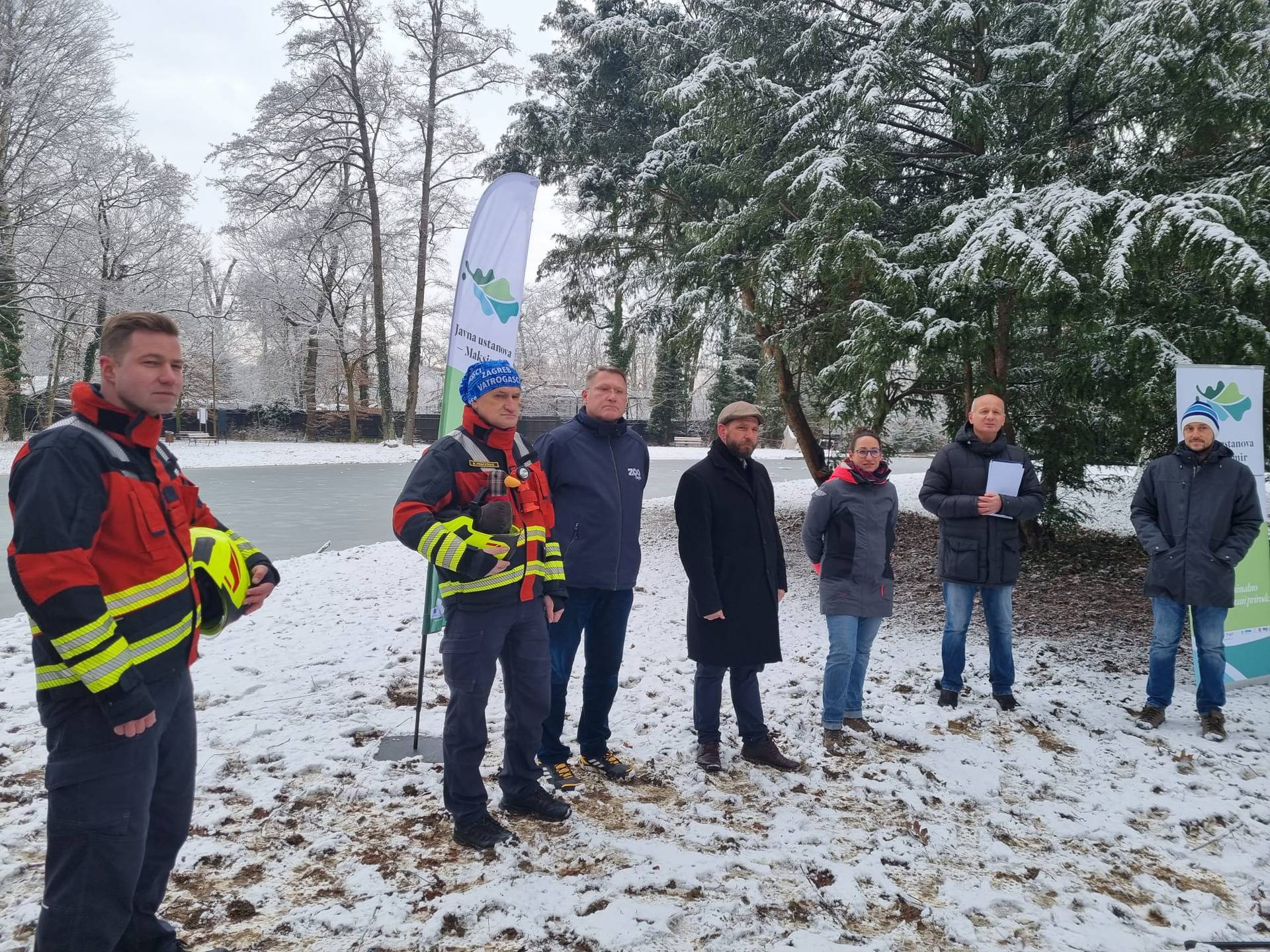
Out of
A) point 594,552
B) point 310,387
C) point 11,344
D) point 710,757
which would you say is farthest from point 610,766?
point 310,387

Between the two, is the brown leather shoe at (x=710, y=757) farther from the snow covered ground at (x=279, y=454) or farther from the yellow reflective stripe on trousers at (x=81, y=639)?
the snow covered ground at (x=279, y=454)

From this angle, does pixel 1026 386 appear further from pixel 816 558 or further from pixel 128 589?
pixel 128 589

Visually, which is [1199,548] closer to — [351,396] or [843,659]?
[843,659]

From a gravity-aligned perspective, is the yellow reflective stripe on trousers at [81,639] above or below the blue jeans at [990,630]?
above

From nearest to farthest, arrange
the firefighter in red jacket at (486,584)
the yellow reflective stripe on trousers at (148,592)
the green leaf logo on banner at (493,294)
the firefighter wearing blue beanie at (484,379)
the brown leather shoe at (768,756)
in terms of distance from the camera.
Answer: the yellow reflective stripe on trousers at (148,592)
the firefighter in red jacket at (486,584)
the firefighter wearing blue beanie at (484,379)
the brown leather shoe at (768,756)
the green leaf logo on banner at (493,294)

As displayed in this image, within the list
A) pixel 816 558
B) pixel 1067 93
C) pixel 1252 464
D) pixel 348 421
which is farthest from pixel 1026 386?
pixel 348 421

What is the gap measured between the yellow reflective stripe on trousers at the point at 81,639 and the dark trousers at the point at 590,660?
2.07 m

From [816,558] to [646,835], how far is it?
192 cm

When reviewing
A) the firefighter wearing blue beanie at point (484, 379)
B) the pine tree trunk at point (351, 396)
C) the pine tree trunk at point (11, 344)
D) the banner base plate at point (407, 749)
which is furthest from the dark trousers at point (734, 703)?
the pine tree trunk at point (351, 396)

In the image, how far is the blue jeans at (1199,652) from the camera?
14.3ft

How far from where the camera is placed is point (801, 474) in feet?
84.8

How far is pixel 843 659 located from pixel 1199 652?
2093 mm

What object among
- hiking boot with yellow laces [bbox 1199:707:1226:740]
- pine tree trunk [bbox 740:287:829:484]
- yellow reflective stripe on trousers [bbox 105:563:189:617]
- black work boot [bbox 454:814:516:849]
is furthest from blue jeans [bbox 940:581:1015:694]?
pine tree trunk [bbox 740:287:829:484]

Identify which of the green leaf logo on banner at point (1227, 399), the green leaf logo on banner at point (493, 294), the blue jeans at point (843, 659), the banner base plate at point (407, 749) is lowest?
the banner base plate at point (407, 749)
